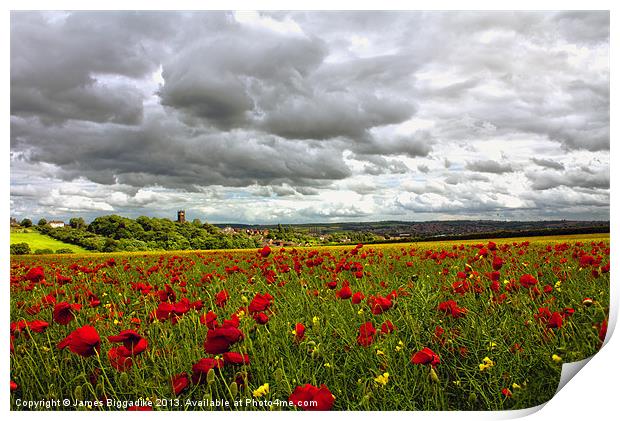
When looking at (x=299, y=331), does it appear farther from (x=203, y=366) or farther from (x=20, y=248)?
(x=20, y=248)

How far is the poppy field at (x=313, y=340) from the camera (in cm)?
180

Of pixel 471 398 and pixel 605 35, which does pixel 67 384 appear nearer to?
pixel 471 398

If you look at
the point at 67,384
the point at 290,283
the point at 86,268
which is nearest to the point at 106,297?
the point at 86,268

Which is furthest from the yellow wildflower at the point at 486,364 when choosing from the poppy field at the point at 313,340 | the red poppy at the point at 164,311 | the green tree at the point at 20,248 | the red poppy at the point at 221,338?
the green tree at the point at 20,248

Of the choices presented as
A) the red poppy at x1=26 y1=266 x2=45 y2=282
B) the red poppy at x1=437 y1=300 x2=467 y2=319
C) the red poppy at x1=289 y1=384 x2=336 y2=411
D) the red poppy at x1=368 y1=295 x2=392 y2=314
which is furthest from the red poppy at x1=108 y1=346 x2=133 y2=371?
the red poppy at x1=437 y1=300 x2=467 y2=319

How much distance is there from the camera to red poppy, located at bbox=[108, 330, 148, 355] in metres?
1.55

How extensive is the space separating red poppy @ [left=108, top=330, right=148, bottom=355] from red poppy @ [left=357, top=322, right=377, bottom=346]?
0.82 meters

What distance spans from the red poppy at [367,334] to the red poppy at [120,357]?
2.86ft

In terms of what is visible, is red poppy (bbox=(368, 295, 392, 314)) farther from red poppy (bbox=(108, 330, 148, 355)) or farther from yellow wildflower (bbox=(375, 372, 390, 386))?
red poppy (bbox=(108, 330, 148, 355))

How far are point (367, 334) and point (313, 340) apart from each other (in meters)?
0.26

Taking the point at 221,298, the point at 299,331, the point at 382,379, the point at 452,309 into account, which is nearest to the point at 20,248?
the point at 221,298

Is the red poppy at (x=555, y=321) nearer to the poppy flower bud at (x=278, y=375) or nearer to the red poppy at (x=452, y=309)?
the red poppy at (x=452, y=309)

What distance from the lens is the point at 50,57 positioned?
246 centimetres
